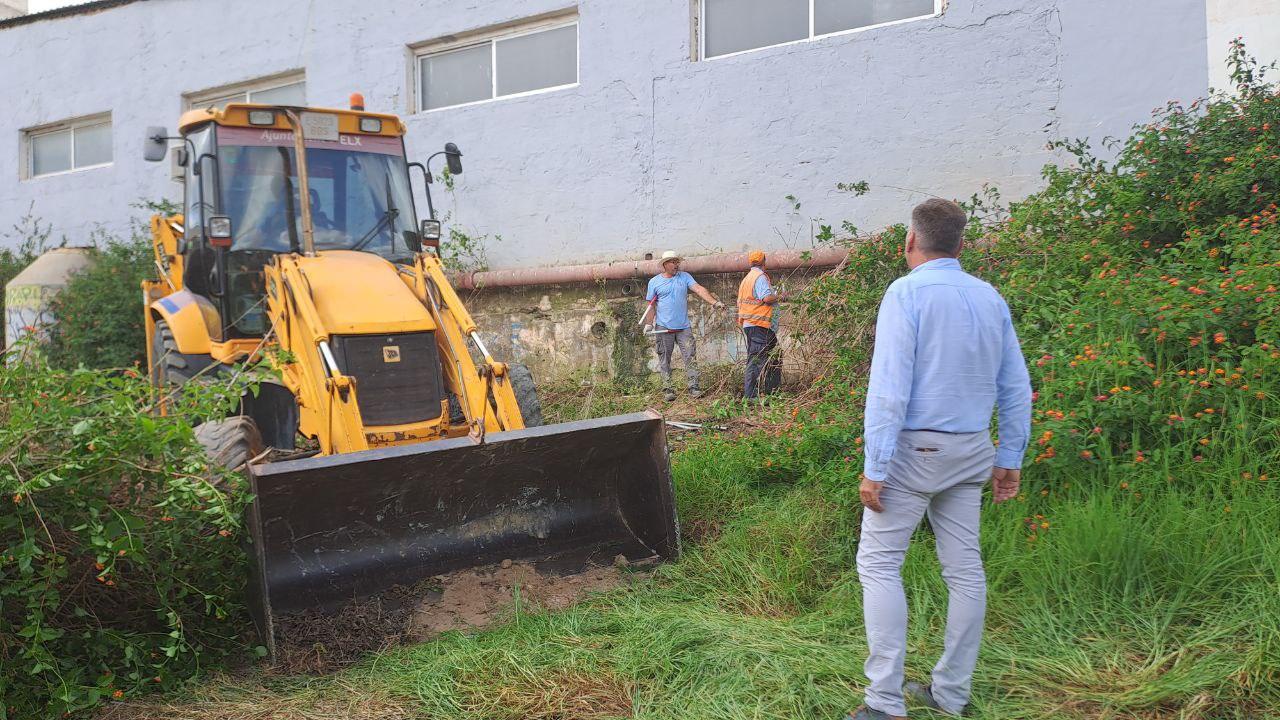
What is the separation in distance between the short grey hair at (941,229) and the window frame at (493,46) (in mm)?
8296

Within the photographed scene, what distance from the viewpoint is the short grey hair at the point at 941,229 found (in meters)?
3.30

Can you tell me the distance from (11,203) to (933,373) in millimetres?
16683

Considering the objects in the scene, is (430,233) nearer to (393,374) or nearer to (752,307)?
(393,374)

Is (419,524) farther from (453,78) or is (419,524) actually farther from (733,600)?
(453,78)

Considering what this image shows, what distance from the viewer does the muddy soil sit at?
13.8 ft

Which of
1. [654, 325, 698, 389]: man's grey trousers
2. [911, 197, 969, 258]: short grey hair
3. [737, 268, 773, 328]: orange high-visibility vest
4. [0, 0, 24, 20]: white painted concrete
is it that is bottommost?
[654, 325, 698, 389]: man's grey trousers

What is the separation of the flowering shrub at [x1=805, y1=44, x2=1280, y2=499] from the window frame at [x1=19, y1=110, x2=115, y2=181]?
40.0ft

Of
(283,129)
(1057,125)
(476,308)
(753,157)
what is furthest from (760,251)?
(283,129)

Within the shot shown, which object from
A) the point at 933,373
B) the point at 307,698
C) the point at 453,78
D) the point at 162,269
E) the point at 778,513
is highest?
the point at 453,78

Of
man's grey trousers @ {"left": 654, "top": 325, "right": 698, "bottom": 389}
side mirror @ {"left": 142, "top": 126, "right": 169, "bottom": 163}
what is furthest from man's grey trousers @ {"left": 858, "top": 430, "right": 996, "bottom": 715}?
man's grey trousers @ {"left": 654, "top": 325, "right": 698, "bottom": 389}

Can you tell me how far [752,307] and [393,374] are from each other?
4.43m

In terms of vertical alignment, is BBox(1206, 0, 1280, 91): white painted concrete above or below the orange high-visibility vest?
above

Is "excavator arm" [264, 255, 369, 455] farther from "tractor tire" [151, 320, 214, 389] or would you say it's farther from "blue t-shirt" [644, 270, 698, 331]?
"blue t-shirt" [644, 270, 698, 331]

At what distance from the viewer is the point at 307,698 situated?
381 cm
